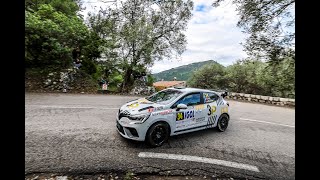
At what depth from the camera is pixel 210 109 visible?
23.9 feet

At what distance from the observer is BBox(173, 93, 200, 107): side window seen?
666cm

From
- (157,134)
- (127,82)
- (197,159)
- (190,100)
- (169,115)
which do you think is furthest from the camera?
(127,82)

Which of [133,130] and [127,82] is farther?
[127,82]

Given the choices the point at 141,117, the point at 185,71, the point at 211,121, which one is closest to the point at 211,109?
the point at 211,121

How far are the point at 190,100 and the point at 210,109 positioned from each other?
0.91 metres

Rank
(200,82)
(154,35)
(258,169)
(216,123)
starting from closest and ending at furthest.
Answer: (258,169) < (216,123) < (154,35) < (200,82)

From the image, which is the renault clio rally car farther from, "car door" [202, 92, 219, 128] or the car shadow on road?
the car shadow on road

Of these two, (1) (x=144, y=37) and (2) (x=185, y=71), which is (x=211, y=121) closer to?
(1) (x=144, y=37)

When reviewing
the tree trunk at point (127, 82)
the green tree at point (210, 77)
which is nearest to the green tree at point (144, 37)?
the tree trunk at point (127, 82)

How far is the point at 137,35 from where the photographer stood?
51.6ft
